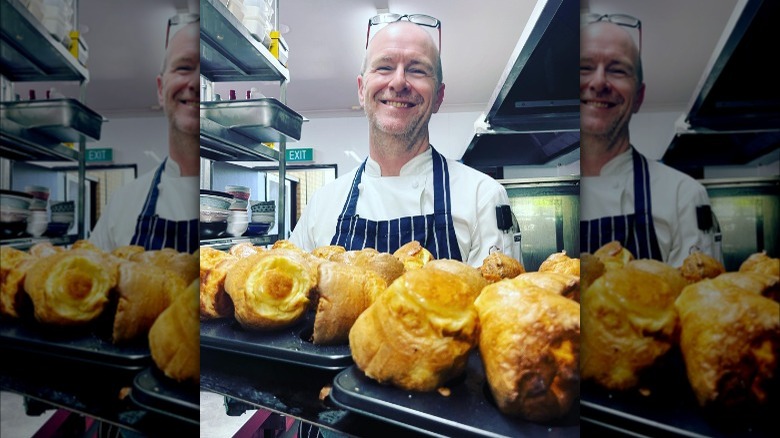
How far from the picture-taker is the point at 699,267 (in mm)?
932

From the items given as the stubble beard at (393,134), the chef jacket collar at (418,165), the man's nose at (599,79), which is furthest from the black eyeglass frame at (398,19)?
the man's nose at (599,79)

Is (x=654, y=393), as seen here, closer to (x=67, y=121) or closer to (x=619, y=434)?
(x=619, y=434)

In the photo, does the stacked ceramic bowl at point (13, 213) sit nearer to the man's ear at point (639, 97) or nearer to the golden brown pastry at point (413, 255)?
the golden brown pastry at point (413, 255)

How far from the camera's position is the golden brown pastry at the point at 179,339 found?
124 cm

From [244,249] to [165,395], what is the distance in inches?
18.4

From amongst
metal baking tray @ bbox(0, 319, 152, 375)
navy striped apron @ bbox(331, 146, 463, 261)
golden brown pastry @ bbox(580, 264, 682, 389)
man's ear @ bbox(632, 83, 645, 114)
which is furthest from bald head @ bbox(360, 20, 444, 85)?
metal baking tray @ bbox(0, 319, 152, 375)

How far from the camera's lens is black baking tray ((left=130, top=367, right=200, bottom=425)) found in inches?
48.2

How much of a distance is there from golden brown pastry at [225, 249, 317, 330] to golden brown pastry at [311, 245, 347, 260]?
95 millimetres

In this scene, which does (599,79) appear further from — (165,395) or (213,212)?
(165,395)

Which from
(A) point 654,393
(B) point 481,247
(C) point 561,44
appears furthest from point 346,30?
(A) point 654,393

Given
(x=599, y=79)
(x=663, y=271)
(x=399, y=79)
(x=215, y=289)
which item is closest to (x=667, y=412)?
(x=663, y=271)

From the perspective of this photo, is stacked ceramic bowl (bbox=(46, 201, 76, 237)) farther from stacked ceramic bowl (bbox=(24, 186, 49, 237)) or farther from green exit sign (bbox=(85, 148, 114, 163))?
green exit sign (bbox=(85, 148, 114, 163))

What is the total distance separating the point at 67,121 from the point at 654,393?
61.8 inches

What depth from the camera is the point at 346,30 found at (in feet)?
4.37
